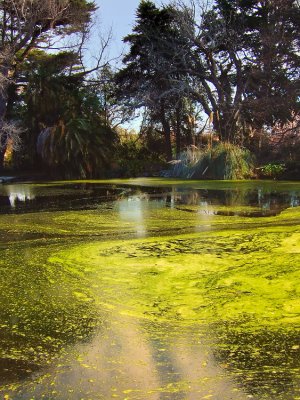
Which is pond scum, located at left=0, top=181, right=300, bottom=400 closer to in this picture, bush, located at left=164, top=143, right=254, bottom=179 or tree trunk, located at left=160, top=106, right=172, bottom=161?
bush, located at left=164, top=143, right=254, bottom=179

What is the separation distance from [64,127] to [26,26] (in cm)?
481

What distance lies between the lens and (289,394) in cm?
143

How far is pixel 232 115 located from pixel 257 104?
0.91 m

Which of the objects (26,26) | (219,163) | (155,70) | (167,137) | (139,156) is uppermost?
(26,26)

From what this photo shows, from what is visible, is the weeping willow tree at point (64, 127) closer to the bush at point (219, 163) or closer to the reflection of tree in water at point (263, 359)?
the bush at point (219, 163)

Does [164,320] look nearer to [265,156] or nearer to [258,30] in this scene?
[265,156]

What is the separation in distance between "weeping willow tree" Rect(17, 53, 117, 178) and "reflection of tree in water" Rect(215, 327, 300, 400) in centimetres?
1232

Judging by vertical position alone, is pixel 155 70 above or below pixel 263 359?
above

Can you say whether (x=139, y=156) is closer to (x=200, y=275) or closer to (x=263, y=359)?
(x=200, y=275)

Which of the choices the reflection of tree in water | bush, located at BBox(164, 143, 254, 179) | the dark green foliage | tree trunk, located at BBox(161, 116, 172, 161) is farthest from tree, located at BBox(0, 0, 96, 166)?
the reflection of tree in water

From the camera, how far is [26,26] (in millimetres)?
16531

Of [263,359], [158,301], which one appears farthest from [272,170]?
[263,359]

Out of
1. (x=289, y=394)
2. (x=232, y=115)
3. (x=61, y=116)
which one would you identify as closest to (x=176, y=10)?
(x=232, y=115)

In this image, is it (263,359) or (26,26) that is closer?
(263,359)
